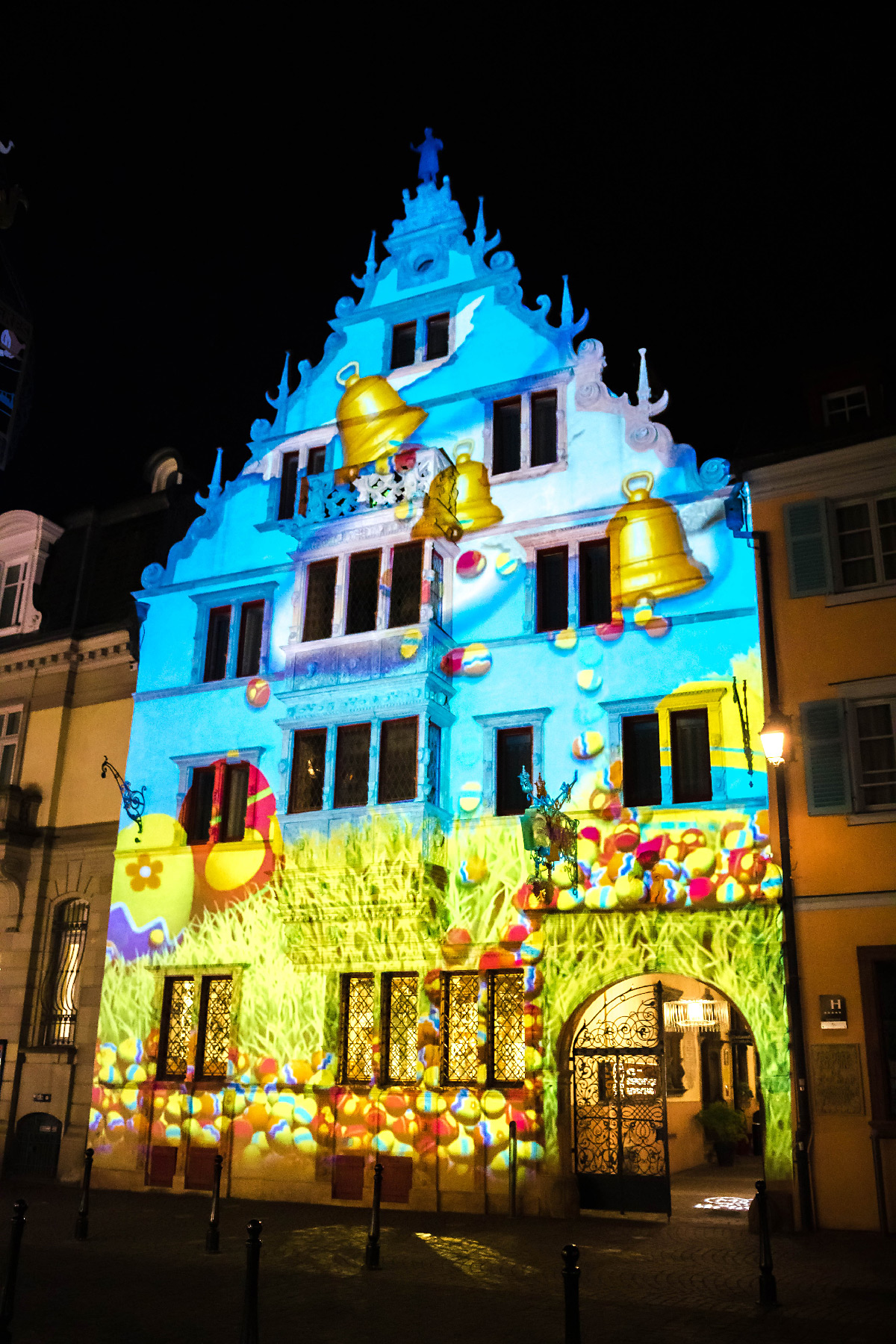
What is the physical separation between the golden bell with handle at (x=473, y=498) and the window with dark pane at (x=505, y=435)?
340 millimetres

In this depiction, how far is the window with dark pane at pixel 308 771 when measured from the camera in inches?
885

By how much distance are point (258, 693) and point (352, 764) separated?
303 centimetres

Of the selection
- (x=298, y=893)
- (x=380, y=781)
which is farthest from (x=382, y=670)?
(x=298, y=893)

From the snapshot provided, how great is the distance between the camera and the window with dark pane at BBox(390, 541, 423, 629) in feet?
73.6

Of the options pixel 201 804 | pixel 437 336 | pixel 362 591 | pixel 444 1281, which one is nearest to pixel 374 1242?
pixel 444 1281

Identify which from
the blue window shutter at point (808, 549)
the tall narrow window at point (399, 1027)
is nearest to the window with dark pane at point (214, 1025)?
the tall narrow window at point (399, 1027)

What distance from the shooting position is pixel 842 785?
17.9m

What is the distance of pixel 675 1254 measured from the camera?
14.6 meters

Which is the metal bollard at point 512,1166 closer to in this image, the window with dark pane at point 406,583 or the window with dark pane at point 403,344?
the window with dark pane at point 406,583

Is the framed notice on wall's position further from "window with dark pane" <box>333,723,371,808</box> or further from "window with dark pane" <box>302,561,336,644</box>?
"window with dark pane" <box>302,561,336,644</box>

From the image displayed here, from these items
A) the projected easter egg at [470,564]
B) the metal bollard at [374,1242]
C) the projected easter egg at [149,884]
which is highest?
the projected easter egg at [470,564]

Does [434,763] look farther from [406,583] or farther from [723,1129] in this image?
[723,1129]

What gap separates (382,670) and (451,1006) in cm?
641

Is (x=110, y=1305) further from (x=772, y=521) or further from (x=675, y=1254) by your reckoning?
(x=772, y=521)
